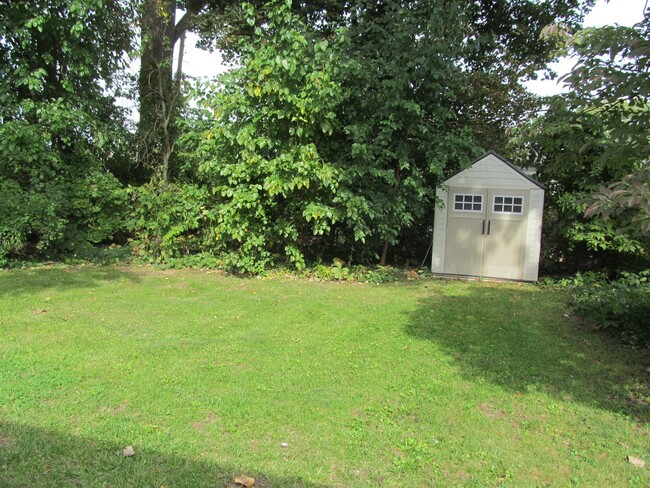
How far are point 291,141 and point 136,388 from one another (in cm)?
567

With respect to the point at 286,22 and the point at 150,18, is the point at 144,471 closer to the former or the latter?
the point at 286,22

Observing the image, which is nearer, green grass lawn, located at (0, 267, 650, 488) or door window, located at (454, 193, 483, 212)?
green grass lawn, located at (0, 267, 650, 488)

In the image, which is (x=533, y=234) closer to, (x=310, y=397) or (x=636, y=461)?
(x=636, y=461)

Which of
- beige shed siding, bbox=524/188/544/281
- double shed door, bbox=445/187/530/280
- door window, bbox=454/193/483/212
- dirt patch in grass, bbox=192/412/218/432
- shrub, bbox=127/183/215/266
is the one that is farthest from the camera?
shrub, bbox=127/183/215/266

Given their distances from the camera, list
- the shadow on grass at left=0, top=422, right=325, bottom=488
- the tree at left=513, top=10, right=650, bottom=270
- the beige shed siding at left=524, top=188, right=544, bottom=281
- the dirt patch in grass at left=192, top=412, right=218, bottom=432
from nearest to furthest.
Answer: the shadow on grass at left=0, top=422, right=325, bottom=488, the tree at left=513, top=10, right=650, bottom=270, the dirt patch in grass at left=192, top=412, right=218, bottom=432, the beige shed siding at left=524, top=188, right=544, bottom=281

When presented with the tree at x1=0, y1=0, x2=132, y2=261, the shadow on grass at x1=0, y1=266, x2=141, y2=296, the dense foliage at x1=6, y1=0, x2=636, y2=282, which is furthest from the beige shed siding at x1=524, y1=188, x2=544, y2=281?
the tree at x1=0, y1=0, x2=132, y2=261

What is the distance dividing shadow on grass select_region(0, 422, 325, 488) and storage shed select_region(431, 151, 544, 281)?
7359 mm

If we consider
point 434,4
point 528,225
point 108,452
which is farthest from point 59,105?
point 528,225

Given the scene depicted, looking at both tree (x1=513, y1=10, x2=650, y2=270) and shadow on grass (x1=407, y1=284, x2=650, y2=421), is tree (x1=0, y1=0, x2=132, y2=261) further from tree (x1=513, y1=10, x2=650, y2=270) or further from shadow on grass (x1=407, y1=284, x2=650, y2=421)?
tree (x1=513, y1=10, x2=650, y2=270)

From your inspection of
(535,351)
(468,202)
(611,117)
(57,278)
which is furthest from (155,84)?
(611,117)

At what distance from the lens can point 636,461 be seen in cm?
297

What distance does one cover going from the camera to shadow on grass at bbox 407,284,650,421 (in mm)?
4051

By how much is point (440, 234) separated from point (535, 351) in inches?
181

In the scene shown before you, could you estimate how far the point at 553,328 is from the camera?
596cm
